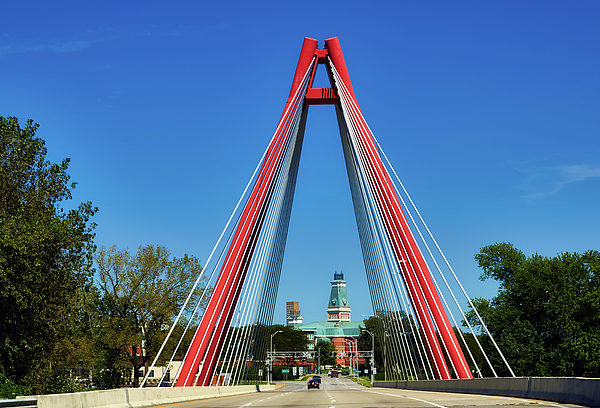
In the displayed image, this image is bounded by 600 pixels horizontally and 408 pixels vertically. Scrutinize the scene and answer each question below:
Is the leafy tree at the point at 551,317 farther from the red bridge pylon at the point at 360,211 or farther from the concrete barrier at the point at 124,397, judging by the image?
the concrete barrier at the point at 124,397

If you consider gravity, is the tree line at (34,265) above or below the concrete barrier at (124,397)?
above

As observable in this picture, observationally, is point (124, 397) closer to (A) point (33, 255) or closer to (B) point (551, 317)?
(A) point (33, 255)

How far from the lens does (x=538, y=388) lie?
17.0 m

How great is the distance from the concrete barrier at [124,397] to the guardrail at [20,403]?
131 millimetres

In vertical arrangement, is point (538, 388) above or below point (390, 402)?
above

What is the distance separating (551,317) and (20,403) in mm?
52999

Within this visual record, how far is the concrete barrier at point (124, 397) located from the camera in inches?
471

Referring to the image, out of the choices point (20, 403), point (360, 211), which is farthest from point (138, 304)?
point (20, 403)

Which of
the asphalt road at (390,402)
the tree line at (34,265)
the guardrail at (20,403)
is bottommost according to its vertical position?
the asphalt road at (390,402)

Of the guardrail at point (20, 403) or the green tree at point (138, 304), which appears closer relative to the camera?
the guardrail at point (20, 403)

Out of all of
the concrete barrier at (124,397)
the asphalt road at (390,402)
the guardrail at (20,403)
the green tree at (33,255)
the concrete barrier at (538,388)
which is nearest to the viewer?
the guardrail at (20,403)

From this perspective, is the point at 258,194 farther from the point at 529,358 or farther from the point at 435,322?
the point at 529,358

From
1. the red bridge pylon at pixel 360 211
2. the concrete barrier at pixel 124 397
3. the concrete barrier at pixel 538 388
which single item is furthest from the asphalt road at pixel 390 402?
the red bridge pylon at pixel 360 211

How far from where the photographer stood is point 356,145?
3528 centimetres
